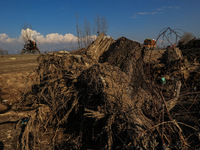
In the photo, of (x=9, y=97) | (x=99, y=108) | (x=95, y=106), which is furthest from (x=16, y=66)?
(x=99, y=108)

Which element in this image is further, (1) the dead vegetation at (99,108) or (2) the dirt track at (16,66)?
(2) the dirt track at (16,66)

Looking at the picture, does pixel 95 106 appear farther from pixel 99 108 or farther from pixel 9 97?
pixel 9 97

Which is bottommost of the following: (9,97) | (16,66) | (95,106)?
(9,97)

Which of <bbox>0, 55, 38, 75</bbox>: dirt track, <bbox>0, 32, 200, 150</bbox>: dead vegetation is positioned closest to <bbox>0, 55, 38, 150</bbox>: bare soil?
<bbox>0, 32, 200, 150</bbox>: dead vegetation

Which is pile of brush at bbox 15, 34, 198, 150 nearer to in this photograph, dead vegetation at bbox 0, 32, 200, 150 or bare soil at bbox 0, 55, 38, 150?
dead vegetation at bbox 0, 32, 200, 150

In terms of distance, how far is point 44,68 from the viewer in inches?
147

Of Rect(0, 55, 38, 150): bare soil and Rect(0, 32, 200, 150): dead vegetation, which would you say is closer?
Rect(0, 32, 200, 150): dead vegetation

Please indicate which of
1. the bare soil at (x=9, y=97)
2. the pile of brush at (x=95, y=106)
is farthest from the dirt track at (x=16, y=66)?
the pile of brush at (x=95, y=106)

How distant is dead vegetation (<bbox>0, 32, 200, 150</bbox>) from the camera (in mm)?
2041

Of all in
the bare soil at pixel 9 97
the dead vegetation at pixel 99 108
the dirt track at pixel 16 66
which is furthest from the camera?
the dirt track at pixel 16 66

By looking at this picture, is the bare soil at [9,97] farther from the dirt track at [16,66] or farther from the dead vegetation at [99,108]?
the dirt track at [16,66]

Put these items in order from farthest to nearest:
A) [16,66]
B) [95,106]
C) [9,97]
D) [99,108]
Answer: [16,66], [9,97], [95,106], [99,108]

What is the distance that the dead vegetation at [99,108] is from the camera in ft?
6.70

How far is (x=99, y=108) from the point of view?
2539mm
